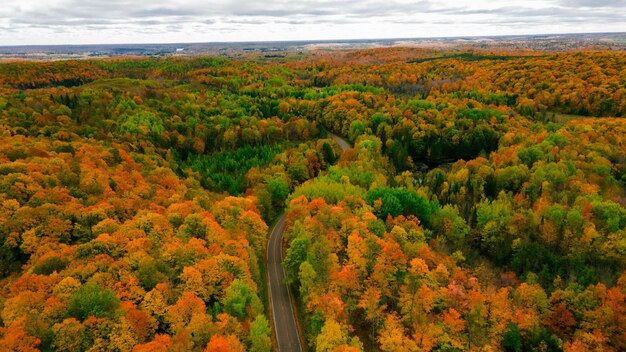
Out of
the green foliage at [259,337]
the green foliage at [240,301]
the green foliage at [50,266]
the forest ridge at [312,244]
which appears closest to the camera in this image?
the green foliage at [259,337]

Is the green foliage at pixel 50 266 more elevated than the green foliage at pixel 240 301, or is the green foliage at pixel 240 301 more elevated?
the green foliage at pixel 50 266

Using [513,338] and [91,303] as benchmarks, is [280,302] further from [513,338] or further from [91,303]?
[513,338]

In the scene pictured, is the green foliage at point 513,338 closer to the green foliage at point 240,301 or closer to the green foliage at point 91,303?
the green foliage at point 240,301

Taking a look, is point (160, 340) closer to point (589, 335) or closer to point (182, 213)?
point (182, 213)

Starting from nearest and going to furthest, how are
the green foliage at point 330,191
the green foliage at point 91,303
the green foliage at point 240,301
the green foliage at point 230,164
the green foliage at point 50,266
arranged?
the green foliage at point 91,303 → the green foliage at point 50,266 → the green foliage at point 240,301 → the green foliage at point 330,191 → the green foliage at point 230,164

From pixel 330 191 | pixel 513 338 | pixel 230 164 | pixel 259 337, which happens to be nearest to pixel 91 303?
pixel 259 337

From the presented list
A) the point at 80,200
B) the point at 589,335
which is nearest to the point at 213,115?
the point at 80,200

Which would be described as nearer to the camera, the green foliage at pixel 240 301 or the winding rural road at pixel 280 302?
the green foliage at pixel 240 301

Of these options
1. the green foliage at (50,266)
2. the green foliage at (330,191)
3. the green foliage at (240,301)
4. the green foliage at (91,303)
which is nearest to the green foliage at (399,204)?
the green foliage at (330,191)

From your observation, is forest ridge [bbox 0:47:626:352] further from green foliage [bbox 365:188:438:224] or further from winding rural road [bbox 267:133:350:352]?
winding rural road [bbox 267:133:350:352]

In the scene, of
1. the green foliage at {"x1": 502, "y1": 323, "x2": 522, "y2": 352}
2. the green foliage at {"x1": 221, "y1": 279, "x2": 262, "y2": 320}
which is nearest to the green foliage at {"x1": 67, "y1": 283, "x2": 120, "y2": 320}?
the green foliage at {"x1": 221, "y1": 279, "x2": 262, "y2": 320}
